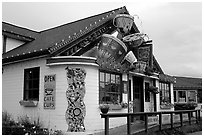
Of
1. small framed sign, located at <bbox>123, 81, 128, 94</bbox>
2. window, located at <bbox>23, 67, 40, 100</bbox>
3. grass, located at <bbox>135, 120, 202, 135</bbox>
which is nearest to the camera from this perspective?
grass, located at <bbox>135, 120, 202, 135</bbox>

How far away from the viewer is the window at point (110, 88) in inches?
418

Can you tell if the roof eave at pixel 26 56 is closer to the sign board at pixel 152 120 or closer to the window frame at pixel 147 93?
the sign board at pixel 152 120

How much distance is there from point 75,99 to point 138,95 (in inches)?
196

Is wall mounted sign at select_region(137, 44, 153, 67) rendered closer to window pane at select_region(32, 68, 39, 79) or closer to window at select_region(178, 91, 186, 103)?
window pane at select_region(32, 68, 39, 79)

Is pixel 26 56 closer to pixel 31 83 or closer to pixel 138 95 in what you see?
pixel 31 83

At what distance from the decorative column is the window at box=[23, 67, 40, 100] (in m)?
→ 1.72

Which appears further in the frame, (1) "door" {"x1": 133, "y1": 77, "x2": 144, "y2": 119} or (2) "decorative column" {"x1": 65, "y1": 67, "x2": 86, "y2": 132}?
(1) "door" {"x1": 133, "y1": 77, "x2": 144, "y2": 119}

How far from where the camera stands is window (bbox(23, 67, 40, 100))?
34.8ft

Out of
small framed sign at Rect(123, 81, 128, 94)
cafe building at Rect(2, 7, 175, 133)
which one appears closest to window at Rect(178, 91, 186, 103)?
cafe building at Rect(2, 7, 175, 133)

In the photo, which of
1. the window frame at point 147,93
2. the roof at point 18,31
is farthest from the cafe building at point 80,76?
the roof at point 18,31

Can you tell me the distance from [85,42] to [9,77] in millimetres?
3797

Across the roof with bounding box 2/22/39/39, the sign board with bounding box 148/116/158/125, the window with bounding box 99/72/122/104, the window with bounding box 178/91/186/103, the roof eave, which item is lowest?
the sign board with bounding box 148/116/158/125

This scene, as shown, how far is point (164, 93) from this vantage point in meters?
15.9

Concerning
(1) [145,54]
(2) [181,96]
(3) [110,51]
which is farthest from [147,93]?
(2) [181,96]
